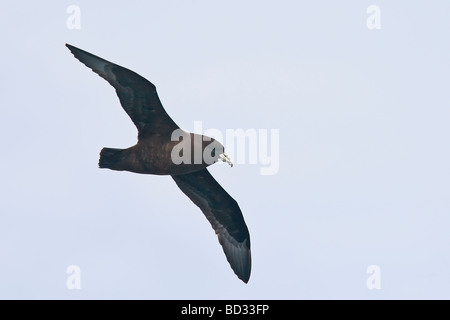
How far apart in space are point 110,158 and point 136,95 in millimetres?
1354

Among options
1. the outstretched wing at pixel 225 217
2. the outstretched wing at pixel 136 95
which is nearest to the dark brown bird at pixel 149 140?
the outstretched wing at pixel 136 95

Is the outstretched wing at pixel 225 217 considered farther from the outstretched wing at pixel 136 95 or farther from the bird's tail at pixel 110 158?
the bird's tail at pixel 110 158

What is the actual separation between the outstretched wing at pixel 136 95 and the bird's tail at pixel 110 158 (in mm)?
671

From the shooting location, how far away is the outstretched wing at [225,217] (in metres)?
25.5

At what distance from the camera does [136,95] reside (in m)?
23.5

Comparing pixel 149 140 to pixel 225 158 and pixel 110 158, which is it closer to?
pixel 110 158

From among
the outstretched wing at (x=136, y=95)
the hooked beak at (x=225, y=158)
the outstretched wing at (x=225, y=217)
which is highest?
the outstretched wing at (x=136, y=95)

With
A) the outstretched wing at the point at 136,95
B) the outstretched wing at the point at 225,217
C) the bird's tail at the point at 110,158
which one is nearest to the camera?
the outstretched wing at the point at 136,95

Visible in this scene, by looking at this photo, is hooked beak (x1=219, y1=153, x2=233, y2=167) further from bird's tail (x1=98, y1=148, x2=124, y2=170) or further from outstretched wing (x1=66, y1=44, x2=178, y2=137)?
bird's tail (x1=98, y1=148, x2=124, y2=170)

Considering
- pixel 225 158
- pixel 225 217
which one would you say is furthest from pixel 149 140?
pixel 225 217
